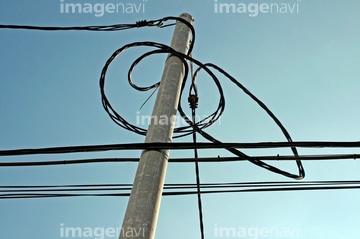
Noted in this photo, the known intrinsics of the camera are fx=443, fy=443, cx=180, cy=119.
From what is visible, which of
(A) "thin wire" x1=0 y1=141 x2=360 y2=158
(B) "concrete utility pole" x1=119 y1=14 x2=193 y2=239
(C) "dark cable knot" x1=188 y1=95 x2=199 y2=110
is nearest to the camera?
(B) "concrete utility pole" x1=119 y1=14 x2=193 y2=239

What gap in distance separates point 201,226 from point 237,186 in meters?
0.81

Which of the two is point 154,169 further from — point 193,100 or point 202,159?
point 193,100

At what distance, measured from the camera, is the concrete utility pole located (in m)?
3.42

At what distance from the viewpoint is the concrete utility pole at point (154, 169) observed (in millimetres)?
3418

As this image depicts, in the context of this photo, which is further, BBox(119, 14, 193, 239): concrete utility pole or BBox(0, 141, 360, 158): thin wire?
BBox(0, 141, 360, 158): thin wire

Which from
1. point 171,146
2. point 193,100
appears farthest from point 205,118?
point 171,146

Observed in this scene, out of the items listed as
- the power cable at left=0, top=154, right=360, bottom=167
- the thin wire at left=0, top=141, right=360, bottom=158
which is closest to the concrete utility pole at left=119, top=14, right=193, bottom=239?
the thin wire at left=0, top=141, right=360, bottom=158

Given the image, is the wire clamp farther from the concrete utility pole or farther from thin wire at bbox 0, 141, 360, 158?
thin wire at bbox 0, 141, 360, 158

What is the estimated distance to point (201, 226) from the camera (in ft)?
20.1

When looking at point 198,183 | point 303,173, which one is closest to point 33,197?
point 198,183

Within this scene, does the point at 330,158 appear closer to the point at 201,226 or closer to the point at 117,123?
the point at 201,226

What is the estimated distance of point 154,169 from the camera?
3.84 meters

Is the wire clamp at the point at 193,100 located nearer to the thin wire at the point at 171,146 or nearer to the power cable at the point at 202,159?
the power cable at the point at 202,159

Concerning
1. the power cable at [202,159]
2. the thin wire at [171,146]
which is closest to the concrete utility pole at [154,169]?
the thin wire at [171,146]
